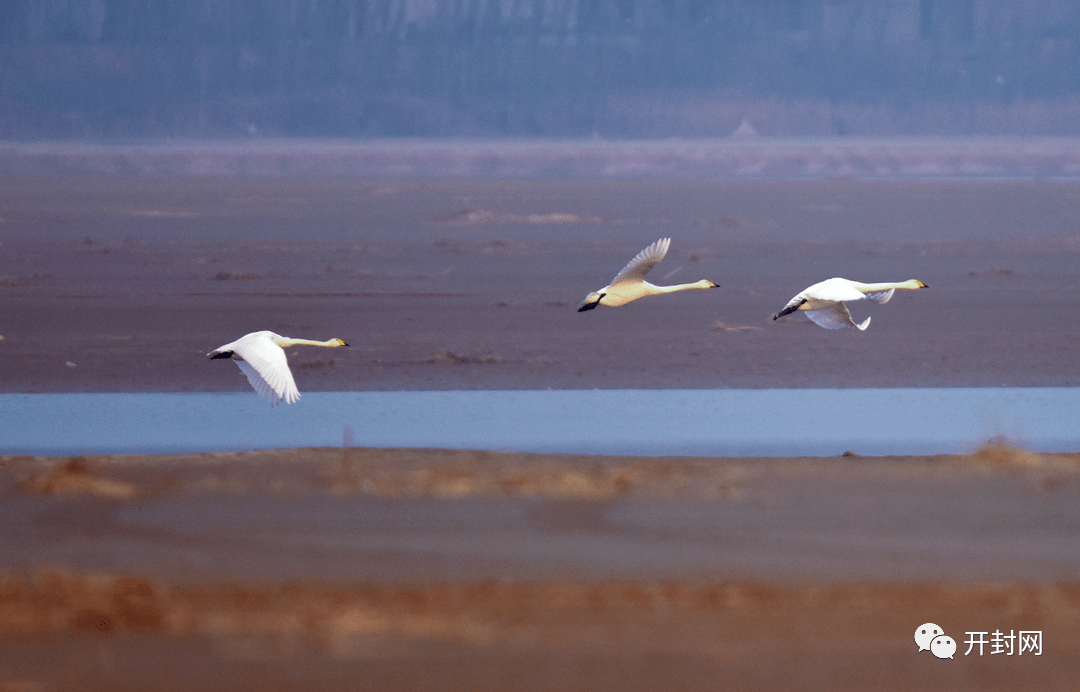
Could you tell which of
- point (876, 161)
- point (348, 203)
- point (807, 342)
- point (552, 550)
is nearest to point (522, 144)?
point (876, 161)

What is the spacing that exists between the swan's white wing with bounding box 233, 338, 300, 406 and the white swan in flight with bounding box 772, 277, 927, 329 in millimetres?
2276

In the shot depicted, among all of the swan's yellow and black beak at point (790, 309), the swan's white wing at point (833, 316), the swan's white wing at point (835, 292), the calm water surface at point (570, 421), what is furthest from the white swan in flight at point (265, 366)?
the calm water surface at point (570, 421)

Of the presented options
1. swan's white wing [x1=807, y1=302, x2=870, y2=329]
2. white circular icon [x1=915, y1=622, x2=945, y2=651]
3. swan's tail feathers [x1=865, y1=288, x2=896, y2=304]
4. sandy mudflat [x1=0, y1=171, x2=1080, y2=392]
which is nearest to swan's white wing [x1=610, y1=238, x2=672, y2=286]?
swan's white wing [x1=807, y1=302, x2=870, y2=329]

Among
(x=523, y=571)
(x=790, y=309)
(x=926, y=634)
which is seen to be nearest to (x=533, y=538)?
(x=523, y=571)

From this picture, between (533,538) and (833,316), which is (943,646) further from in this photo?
(533,538)

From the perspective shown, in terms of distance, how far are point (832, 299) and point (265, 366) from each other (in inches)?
106

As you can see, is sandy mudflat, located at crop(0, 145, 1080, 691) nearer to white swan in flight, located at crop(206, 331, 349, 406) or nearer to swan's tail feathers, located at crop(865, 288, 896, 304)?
white swan in flight, located at crop(206, 331, 349, 406)

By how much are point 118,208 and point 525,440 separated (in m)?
28.9

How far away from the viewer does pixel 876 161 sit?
79625mm

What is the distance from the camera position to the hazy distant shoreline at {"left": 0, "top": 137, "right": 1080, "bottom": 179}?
67250 mm

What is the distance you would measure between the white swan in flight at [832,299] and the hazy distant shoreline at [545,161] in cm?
5606

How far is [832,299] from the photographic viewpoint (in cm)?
716

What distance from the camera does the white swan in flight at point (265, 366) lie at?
707 cm

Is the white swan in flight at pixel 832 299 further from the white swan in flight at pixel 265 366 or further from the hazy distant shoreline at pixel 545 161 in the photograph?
the hazy distant shoreline at pixel 545 161
